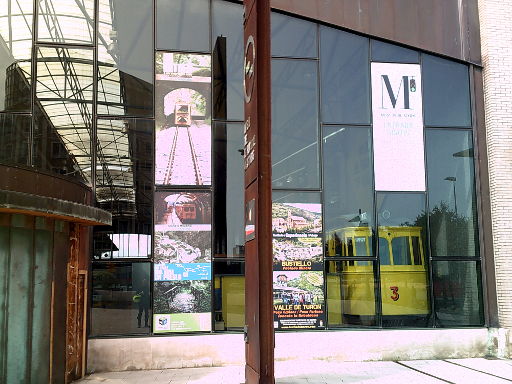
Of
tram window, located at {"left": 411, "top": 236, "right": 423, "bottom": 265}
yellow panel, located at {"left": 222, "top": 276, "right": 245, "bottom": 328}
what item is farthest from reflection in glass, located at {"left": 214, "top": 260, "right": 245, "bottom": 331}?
tram window, located at {"left": 411, "top": 236, "right": 423, "bottom": 265}

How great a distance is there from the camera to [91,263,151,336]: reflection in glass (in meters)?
Answer: 10.4

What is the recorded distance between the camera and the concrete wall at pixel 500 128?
1145 centimetres

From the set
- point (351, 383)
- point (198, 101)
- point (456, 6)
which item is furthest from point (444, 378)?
point (456, 6)

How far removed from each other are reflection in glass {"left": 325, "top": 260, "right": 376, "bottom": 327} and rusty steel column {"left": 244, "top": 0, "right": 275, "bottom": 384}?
3.05 m

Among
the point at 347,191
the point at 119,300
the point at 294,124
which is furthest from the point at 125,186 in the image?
the point at 347,191

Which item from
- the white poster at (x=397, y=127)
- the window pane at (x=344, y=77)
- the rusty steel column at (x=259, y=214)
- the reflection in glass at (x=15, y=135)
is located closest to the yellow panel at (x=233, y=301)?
the rusty steel column at (x=259, y=214)

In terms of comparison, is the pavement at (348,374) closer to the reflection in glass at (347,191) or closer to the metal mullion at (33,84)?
the reflection in glass at (347,191)

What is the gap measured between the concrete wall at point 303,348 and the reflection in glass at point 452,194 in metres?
1.84

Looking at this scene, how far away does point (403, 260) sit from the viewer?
1143cm

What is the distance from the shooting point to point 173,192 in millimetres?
10938

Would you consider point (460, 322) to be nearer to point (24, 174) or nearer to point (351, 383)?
point (351, 383)

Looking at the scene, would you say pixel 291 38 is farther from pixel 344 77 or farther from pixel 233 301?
pixel 233 301

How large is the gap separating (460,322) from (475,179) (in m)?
3.15

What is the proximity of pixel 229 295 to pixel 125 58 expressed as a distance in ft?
17.5
